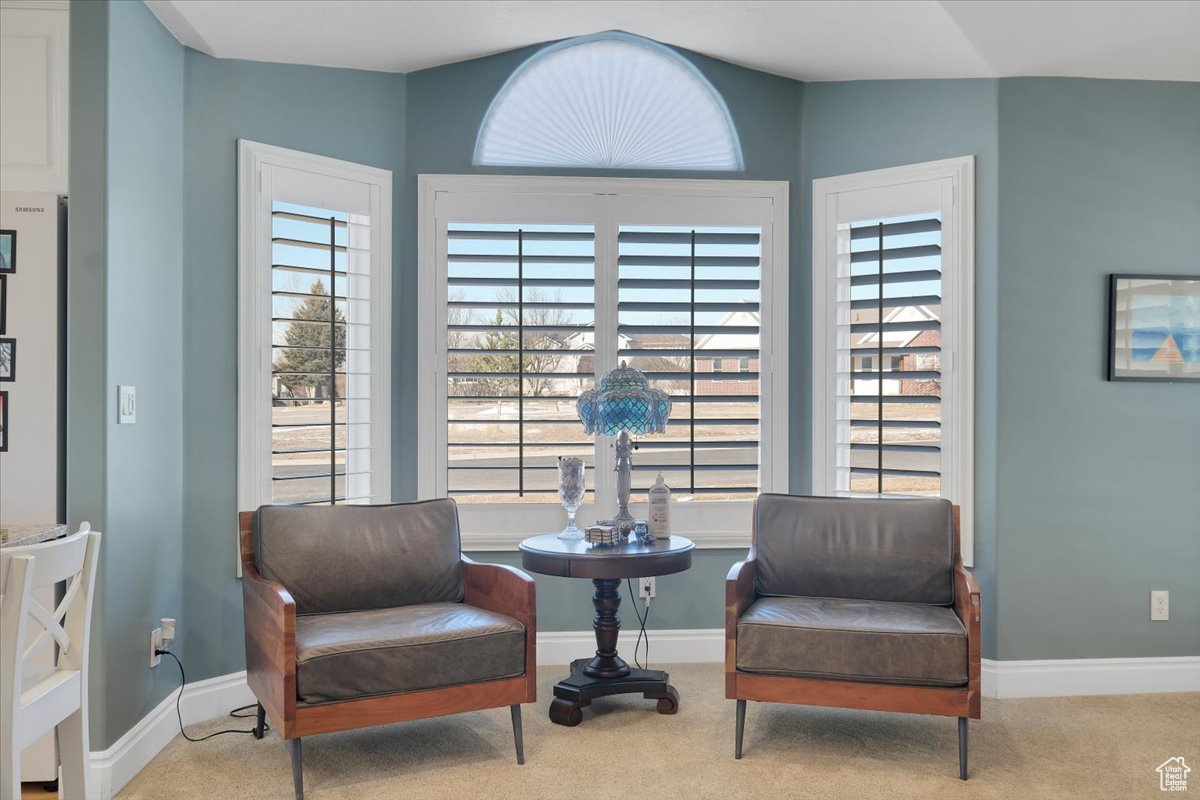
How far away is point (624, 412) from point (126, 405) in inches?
68.8

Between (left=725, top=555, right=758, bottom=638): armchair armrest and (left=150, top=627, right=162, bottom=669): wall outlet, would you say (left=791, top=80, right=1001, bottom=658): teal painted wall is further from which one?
(left=150, top=627, right=162, bottom=669): wall outlet

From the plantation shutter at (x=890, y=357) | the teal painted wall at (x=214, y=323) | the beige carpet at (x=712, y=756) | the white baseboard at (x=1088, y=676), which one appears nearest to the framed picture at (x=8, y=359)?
the teal painted wall at (x=214, y=323)

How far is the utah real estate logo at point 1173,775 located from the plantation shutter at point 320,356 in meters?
3.12

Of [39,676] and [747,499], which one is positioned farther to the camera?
[747,499]

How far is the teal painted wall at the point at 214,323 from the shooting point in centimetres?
358

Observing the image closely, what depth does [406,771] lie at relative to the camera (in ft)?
10.2

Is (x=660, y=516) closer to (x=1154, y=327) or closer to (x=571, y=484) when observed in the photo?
(x=571, y=484)

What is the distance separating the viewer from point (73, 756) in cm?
235

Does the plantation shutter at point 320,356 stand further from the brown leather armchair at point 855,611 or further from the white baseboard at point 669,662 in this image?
Result: the brown leather armchair at point 855,611

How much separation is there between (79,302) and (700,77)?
2.73 meters

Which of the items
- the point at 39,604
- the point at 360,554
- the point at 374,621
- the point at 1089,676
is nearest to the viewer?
the point at 39,604

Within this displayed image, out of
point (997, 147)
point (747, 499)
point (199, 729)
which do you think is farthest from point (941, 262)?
point (199, 729)

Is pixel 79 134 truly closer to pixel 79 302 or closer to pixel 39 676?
pixel 79 302

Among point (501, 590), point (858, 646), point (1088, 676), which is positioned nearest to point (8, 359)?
point (501, 590)
